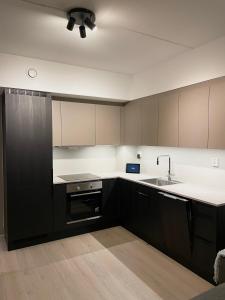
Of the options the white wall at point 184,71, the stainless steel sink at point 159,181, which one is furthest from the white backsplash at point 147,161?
the white wall at point 184,71

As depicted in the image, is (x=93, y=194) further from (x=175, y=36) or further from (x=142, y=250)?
(x=175, y=36)

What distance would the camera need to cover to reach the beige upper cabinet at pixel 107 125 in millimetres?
3824

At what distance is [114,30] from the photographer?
2344mm

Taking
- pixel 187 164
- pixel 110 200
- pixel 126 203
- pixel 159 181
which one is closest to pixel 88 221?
pixel 110 200

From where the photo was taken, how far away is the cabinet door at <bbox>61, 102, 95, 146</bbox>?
11.5ft

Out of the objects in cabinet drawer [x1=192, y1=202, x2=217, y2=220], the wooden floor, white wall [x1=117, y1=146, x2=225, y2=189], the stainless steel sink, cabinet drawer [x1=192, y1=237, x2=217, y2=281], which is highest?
white wall [x1=117, y1=146, x2=225, y2=189]

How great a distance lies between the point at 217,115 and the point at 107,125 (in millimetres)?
1901

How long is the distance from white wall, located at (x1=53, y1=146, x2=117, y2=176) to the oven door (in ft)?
2.09

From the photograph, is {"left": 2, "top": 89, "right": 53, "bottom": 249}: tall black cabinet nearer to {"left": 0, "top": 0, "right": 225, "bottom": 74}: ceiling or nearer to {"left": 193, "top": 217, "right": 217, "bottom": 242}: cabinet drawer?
{"left": 0, "top": 0, "right": 225, "bottom": 74}: ceiling

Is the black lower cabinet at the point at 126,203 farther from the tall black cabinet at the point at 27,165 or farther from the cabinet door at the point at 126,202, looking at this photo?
the tall black cabinet at the point at 27,165

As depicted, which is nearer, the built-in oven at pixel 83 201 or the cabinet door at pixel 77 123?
the built-in oven at pixel 83 201

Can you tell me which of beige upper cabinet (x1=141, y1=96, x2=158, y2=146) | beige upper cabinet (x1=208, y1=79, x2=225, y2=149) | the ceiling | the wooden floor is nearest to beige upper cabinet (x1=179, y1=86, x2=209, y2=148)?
beige upper cabinet (x1=208, y1=79, x2=225, y2=149)

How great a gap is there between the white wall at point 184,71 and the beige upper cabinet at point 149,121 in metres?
0.22

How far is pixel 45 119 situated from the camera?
10.1 ft
